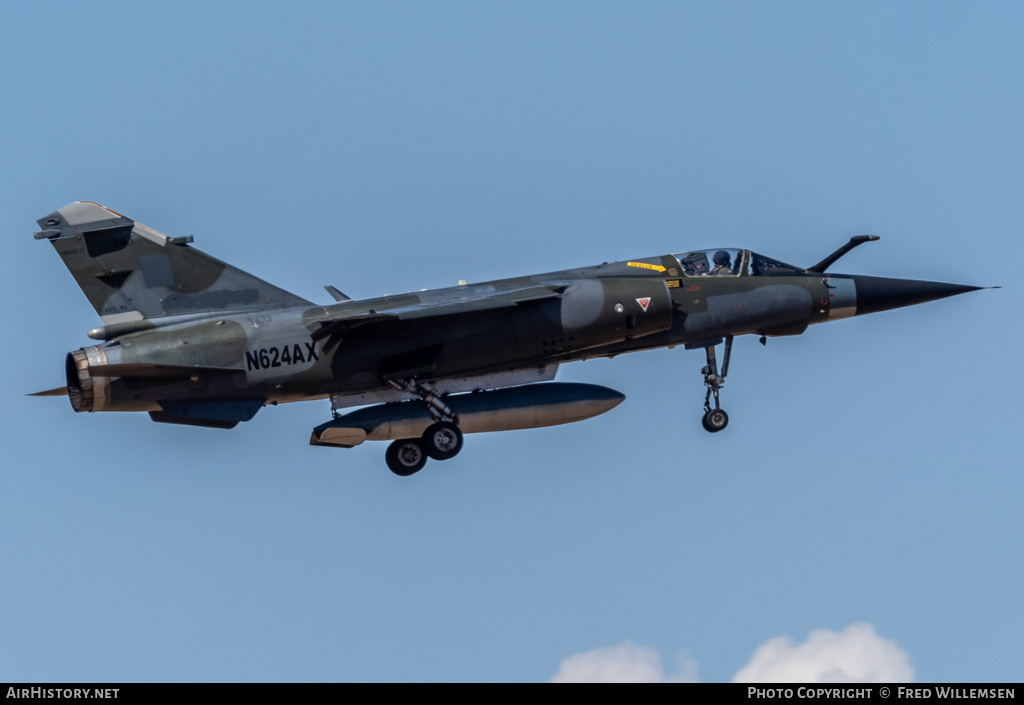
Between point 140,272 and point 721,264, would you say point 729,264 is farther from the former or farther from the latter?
point 140,272

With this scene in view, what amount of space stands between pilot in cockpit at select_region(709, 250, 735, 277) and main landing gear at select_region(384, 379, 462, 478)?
4935 millimetres

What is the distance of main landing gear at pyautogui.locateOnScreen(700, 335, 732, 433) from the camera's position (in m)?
25.7

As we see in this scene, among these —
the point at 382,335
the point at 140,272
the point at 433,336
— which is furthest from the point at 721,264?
the point at 140,272

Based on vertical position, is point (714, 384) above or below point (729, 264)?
below

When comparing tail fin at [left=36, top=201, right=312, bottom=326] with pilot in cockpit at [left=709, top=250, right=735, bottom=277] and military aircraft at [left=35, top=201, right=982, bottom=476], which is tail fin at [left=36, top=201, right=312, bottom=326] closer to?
military aircraft at [left=35, top=201, right=982, bottom=476]

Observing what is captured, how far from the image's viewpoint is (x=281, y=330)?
23188mm

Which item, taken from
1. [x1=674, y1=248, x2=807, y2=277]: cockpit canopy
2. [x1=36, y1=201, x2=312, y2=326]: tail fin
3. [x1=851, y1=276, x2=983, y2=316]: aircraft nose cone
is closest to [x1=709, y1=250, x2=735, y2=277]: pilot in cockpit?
[x1=674, y1=248, x2=807, y2=277]: cockpit canopy

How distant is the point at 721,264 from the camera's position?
2550 cm

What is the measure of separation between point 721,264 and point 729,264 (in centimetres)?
14
